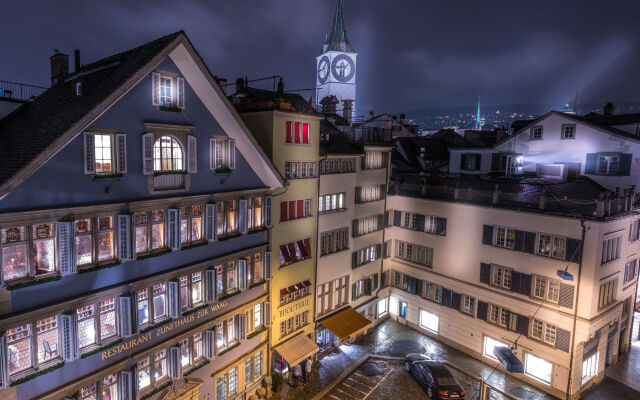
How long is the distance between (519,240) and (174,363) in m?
26.3

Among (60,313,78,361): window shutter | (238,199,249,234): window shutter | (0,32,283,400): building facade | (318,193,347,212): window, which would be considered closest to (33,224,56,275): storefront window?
(0,32,283,400): building facade

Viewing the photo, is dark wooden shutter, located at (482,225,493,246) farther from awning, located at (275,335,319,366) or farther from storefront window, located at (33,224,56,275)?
storefront window, located at (33,224,56,275)

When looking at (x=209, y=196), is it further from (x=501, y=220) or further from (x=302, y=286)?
(x=501, y=220)

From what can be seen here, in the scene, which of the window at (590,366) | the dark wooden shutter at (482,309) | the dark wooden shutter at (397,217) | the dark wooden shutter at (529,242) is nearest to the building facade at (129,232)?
the dark wooden shutter at (397,217)

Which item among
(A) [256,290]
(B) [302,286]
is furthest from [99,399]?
(B) [302,286]

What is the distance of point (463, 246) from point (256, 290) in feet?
63.0

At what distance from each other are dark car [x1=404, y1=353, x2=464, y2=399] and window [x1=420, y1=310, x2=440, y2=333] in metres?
6.38

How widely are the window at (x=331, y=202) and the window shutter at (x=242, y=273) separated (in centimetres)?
903

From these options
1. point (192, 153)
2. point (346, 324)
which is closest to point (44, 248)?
point (192, 153)

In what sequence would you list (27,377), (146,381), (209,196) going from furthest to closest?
1. (209,196)
2. (146,381)
3. (27,377)

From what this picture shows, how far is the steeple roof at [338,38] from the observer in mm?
128750

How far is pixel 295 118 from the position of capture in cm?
2681

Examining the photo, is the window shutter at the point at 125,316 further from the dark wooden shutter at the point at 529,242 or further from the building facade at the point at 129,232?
the dark wooden shutter at the point at 529,242

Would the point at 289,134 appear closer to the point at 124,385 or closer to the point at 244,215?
the point at 244,215
